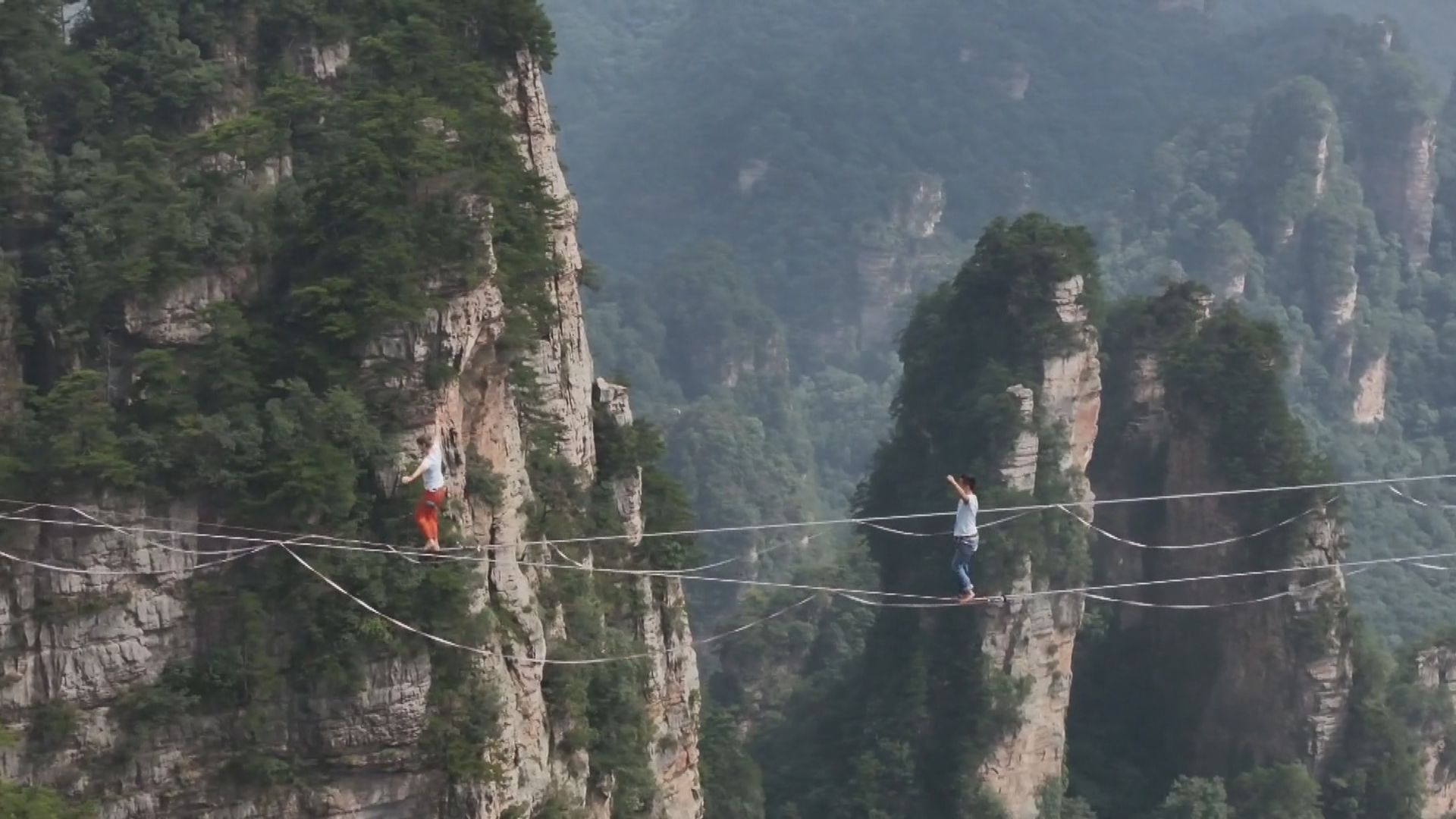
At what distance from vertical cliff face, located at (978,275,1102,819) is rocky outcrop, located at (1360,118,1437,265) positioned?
211 ft

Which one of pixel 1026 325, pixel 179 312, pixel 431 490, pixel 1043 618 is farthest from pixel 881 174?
pixel 431 490

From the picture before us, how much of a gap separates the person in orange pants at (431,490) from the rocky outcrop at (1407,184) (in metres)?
88.4

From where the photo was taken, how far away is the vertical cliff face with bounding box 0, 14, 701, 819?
27.8m

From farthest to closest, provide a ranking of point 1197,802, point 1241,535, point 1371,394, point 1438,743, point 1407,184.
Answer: point 1407,184 < point 1371,394 < point 1438,743 < point 1241,535 < point 1197,802

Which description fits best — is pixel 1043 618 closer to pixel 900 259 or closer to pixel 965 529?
pixel 965 529

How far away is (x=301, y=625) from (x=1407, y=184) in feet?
307

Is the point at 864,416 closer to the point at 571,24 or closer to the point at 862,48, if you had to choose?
the point at 862,48

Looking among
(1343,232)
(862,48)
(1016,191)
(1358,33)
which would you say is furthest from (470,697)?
(862,48)

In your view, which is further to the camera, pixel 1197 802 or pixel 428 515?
pixel 1197 802

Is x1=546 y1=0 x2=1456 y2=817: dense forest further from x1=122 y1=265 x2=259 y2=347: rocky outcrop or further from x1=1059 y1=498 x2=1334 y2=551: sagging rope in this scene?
x1=122 y1=265 x2=259 y2=347: rocky outcrop

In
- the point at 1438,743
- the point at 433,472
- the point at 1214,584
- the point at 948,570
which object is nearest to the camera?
the point at 433,472

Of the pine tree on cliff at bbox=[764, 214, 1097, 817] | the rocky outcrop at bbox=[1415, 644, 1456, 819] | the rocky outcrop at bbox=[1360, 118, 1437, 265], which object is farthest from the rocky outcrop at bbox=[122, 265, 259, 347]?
the rocky outcrop at bbox=[1360, 118, 1437, 265]

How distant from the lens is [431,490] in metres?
26.9

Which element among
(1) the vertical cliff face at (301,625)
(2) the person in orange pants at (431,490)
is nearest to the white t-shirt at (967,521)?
(1) the vertical cliff face at (301,625)
